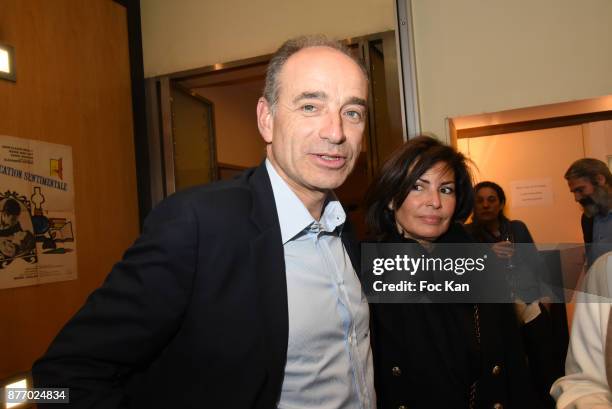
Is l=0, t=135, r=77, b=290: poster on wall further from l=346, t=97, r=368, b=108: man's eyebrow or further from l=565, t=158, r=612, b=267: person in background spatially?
l=565, t=158, r=612, b=267: person in background

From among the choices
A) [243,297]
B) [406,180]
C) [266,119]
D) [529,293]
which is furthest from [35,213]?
[529,293]

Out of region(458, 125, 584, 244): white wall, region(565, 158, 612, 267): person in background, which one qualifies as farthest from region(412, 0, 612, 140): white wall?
region(565, 158, 612, 267): person in background

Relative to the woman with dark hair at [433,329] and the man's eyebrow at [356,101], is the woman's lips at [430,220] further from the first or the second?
the man's eyebrow at [356,101]

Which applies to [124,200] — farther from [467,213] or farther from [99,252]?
[467,213]

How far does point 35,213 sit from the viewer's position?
5.01ft

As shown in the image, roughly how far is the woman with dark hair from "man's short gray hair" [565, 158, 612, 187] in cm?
33

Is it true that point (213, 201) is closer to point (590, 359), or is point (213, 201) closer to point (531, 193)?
point (590, 359)

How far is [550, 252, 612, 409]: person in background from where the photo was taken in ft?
2.49

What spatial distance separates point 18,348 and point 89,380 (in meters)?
1.04

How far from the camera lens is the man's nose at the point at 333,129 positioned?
84 cm

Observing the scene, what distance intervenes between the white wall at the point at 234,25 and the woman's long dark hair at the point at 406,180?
2.87 feet

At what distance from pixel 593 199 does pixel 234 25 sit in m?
1.70

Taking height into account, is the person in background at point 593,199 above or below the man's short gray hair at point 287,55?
below

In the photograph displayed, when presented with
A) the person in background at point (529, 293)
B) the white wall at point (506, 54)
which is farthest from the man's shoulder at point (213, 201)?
the white wall at point (506, 54)
